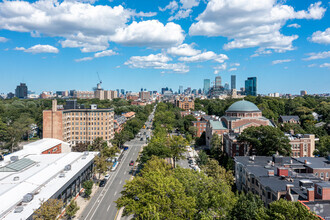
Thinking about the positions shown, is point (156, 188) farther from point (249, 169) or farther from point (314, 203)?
point (249, 169)

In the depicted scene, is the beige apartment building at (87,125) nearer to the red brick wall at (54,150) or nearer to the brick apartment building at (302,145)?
the red brick wall at (54,150)

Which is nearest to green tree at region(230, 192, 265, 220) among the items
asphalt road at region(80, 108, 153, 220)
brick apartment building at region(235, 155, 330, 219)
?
brick apartment building at region(235, 155, 330, 219)

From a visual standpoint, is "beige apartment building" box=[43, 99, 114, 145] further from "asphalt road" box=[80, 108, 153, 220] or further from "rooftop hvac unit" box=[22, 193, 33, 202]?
"rooftop hvac unit" box=[22, 193, 33, 202]

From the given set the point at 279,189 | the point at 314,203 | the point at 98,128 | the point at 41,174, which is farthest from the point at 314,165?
the point at 98,128

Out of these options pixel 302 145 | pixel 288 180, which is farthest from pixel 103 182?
pixel 302 145

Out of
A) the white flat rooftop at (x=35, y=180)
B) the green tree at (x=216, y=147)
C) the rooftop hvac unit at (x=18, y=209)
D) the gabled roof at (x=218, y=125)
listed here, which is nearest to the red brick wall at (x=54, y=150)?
the white flat rooftop at (x=35, y=180)

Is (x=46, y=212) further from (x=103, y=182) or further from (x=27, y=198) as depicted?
(x=103, y=182)
